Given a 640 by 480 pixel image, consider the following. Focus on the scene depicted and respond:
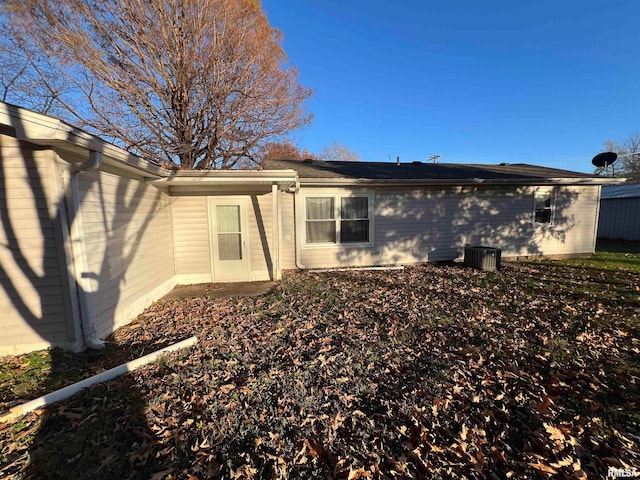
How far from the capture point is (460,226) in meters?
9.09

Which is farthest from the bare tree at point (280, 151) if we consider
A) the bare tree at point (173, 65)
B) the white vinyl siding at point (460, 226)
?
the white vinyl siding at point (460, 226)

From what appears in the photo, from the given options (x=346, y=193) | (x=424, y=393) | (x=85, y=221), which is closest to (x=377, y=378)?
(x=424, y=393)

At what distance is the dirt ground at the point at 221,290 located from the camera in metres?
6.17

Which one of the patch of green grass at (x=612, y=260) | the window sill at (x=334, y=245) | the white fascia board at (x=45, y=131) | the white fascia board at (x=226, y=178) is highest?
the white fascia board at (x=45, y=131)

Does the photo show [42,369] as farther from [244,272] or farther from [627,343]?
[627,343]

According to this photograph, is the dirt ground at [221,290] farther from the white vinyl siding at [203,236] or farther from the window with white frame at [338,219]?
the window with white frame at [338,219]

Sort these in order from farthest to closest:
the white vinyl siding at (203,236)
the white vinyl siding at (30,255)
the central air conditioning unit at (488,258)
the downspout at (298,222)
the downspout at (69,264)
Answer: the central air conditioning unit at (488,258) → the downspout at (298,222) → the white vinyl siding at (203,236) → the downspout at (69,264) → the white vinyl siding at (30,255)

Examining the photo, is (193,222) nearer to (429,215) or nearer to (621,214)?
(429,215)

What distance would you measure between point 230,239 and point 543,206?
32.8 feet

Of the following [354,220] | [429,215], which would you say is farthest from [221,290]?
[429,215]

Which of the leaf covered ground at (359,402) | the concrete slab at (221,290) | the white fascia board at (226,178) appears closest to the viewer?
the leaf covered ground at (359,402)

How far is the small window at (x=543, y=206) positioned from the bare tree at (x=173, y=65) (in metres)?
10.9

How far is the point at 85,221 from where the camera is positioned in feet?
12.5

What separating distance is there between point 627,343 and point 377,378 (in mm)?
3485
